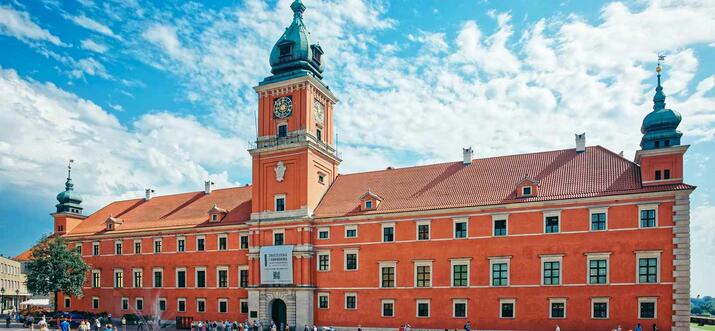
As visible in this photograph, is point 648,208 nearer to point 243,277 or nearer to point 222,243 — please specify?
point 243,277

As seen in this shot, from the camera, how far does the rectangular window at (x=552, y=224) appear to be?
33.5 m

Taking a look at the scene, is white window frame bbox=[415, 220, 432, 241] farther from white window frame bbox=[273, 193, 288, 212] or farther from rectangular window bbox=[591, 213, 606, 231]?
white window frame bbox=[273, 193, 288, 212]

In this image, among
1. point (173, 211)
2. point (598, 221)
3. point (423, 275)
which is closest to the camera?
point (598, 221)

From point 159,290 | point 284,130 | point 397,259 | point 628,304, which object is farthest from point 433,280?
point 159,290

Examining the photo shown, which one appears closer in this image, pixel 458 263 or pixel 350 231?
pixel 458 263

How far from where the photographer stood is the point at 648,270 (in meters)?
30.9

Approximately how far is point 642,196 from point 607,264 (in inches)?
178

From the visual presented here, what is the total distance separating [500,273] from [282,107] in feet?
71.2

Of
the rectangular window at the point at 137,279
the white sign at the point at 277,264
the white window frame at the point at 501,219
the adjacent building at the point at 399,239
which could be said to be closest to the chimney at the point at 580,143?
the adjacent building at the point at 399,239

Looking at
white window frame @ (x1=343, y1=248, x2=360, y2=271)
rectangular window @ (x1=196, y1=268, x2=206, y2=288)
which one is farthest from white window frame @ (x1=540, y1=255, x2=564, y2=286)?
rectangular window @ (x1=196, y1=268, x2=206, y2=288)

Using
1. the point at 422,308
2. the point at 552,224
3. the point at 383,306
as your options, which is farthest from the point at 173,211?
the point at 552,224

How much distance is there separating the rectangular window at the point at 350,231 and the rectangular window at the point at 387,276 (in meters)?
3.36

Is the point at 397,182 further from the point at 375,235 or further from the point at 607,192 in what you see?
the point at 607,192

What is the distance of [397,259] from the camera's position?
3769 cm
